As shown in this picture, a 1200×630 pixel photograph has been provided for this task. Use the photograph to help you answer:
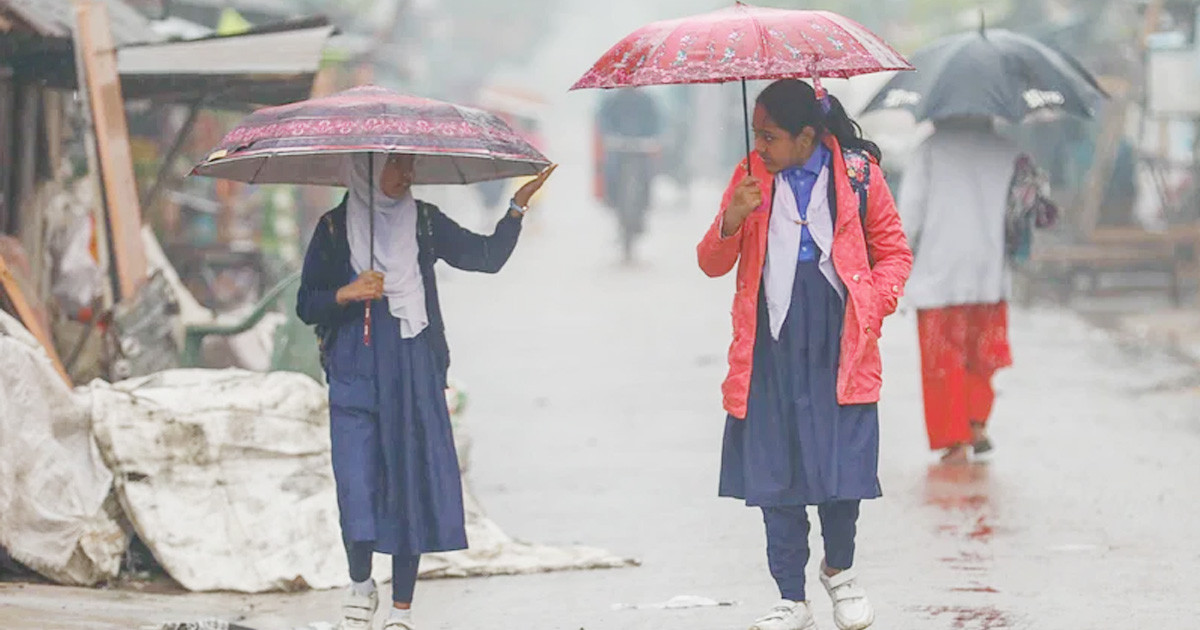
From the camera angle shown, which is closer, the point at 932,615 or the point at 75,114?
the point at 932,615

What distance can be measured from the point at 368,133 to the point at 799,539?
179 cm

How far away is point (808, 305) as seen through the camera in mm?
5812

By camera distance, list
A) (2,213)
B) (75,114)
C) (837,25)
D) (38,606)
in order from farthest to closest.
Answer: (75,114), (2,213), (38,606), (837,25)

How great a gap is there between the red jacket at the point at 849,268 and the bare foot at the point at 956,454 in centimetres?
380

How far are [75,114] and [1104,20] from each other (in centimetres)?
1449

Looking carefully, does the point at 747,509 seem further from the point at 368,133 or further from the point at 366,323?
the point at 368,133

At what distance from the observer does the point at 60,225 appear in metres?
10.6

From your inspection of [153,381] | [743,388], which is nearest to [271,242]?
[153,381]

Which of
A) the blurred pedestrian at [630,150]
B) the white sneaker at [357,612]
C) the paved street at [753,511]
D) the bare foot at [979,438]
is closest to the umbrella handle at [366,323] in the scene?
the white sneaker at [357,612]

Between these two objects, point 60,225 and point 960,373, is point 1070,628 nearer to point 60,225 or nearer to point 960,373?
point 960,373

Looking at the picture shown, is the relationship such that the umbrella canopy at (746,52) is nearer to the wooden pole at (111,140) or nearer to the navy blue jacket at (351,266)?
the navy blue jacket at (351,266)

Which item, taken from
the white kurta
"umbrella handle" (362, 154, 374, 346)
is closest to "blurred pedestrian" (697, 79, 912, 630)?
"umbrella handle" (362, 154, 374, 346)

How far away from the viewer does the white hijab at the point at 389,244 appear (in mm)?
5922

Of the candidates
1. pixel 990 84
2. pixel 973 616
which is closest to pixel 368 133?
pixel 973 616
